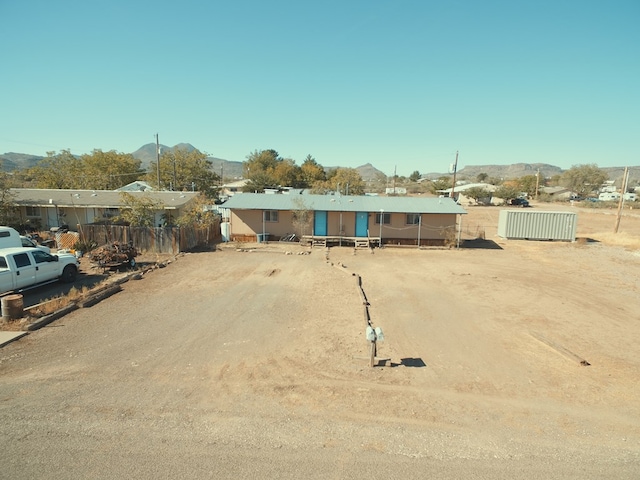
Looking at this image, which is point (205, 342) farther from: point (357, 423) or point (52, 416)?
point (357, 423)

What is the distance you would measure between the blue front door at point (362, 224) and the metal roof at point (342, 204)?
69 cm

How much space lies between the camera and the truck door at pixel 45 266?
45.8 ft

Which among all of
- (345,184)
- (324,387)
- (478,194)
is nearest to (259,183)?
(345,184)

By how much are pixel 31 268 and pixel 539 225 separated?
33704 mm

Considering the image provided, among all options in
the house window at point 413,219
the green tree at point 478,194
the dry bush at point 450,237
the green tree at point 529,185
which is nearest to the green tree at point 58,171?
the house window at point 413,219

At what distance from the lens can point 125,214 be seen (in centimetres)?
2255

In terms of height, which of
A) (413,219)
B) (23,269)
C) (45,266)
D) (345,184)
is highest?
(345,184)

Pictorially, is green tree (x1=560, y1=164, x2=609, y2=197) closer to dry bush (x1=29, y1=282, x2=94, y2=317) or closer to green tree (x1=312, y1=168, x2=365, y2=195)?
green tree (x1=312, y1=168, x2=365, y2=195)

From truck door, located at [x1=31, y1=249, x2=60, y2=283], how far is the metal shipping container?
31.3m

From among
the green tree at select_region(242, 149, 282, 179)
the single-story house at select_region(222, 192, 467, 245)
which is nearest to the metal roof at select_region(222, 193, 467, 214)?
the single-story house at select_region(222, 192, 467, 245)

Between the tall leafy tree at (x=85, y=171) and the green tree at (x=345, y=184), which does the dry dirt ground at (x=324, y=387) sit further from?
the green tree at (x=345, y=184)

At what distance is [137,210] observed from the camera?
74.4ft

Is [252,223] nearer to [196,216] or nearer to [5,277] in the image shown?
[196,216]

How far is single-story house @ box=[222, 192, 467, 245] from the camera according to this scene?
26.2 m
